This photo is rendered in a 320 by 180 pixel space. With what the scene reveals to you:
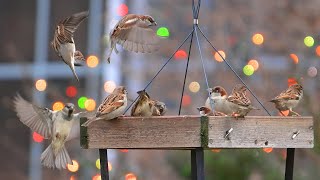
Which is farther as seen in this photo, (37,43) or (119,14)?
(37,43)

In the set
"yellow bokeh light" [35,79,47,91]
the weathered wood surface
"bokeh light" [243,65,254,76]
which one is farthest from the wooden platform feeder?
"yellow bokeh light" [35,79,47,91]

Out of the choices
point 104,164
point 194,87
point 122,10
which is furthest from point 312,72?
point 122,10

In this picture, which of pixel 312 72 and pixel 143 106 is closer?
pixel 143 106

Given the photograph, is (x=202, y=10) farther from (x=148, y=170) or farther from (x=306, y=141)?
(x=306, y=141)

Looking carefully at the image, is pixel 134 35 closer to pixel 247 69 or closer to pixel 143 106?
pixel 143 106

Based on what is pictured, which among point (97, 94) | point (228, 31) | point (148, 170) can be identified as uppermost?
point (228, 31)

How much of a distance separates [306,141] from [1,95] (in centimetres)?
605

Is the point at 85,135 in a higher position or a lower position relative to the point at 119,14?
lower

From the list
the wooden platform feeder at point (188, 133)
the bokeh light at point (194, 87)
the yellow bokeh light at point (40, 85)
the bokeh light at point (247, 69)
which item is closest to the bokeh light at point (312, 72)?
the bokeh light at point (247, 69)

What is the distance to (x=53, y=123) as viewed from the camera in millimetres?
3809

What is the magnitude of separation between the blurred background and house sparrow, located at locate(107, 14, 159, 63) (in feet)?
6.84

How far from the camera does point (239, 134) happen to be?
333 cm

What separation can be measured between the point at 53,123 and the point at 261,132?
873 millimetres

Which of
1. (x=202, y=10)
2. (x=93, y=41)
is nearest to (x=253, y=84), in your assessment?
(x=202, y=10)
